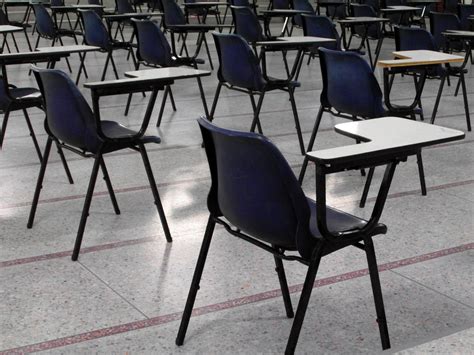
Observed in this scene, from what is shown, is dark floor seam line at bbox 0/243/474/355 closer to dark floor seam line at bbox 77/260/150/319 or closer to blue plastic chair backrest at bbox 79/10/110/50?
dark floor seam line at bbox 77/260/150/319

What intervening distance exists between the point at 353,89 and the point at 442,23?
149 inches

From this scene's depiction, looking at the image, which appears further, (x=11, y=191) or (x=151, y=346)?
(x=11, y=191)

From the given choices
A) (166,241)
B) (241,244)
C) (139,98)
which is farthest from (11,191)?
(139,98)

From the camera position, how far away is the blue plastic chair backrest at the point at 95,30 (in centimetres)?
723

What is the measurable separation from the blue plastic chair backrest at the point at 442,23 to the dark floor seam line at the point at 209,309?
4.56m

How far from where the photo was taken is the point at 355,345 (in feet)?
8.29

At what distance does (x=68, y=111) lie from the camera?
3324mm

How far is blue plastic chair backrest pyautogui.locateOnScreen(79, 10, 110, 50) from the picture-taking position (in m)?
7.23

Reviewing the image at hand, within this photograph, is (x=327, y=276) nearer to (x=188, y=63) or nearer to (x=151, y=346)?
(x=151, y=346)

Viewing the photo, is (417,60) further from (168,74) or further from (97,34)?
(97,34)

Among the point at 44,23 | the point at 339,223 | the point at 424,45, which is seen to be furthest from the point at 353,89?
the point at 44,23

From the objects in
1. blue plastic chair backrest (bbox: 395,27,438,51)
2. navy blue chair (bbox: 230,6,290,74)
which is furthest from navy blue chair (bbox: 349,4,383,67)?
blue plastic chair backrest (bbox: 395,27,438,51)

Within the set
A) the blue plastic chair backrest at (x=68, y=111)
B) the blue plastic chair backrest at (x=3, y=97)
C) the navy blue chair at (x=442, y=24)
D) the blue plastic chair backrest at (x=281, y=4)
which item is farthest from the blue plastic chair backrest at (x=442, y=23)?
the blue plastic chair backrest at (x=68, y=111)

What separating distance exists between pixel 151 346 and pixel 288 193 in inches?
31.7
